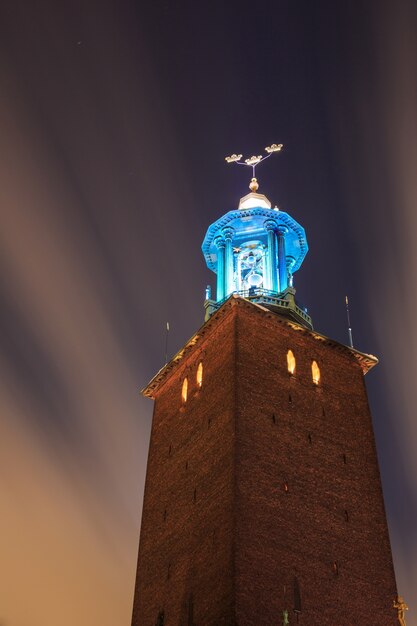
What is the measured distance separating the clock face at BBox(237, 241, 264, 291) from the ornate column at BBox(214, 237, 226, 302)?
725mm

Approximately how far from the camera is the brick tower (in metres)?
26.2

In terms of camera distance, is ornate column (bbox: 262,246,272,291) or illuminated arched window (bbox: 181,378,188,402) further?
ornate column (bbox: 262,246,272,291)

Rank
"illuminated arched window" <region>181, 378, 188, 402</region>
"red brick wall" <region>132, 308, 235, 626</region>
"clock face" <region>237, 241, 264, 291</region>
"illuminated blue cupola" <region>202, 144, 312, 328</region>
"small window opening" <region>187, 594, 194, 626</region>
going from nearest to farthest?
1. "small window opening" <region>187, 594, 194, 626</region>
2. "red brick wall" <region>132, 308, 235, 626</region>
3. "illuminated arched window" <region>181, 378, 188, 402</region>
4. "illuminated blue cupola" <region>202, 144, 312, 328</region>
5. "clock face" <region>237, 241, 264, 291</region>

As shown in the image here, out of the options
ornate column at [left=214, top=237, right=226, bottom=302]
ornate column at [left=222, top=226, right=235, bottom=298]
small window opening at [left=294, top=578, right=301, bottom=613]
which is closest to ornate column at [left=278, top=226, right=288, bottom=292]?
ornate column at [left=222, top=226, right=235, bottom=298]

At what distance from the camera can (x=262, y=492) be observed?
2766 cm

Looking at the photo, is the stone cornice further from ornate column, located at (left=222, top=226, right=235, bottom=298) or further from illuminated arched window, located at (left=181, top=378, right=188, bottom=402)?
ornate column, located at (left=222, top=226, right=235, bottom=298)

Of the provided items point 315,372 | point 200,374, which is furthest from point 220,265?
point 315,372

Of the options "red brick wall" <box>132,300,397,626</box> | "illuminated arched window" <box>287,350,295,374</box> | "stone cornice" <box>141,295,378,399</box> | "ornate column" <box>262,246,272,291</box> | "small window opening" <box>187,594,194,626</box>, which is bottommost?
"small window opening" <box>187,594,194,626</box>

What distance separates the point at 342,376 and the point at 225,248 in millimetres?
7794

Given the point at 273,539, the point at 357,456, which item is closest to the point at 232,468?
the point at 273,539

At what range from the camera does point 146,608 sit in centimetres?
2933

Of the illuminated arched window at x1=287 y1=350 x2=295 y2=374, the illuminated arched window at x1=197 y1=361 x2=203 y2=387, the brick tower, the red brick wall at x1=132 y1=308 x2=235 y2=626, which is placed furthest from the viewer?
the illuminated arched window at x1=197 y1=361 x2=203 y2=387

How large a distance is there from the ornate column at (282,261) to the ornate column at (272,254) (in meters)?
0.28

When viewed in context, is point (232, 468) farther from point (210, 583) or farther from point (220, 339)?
point (220, 339)
